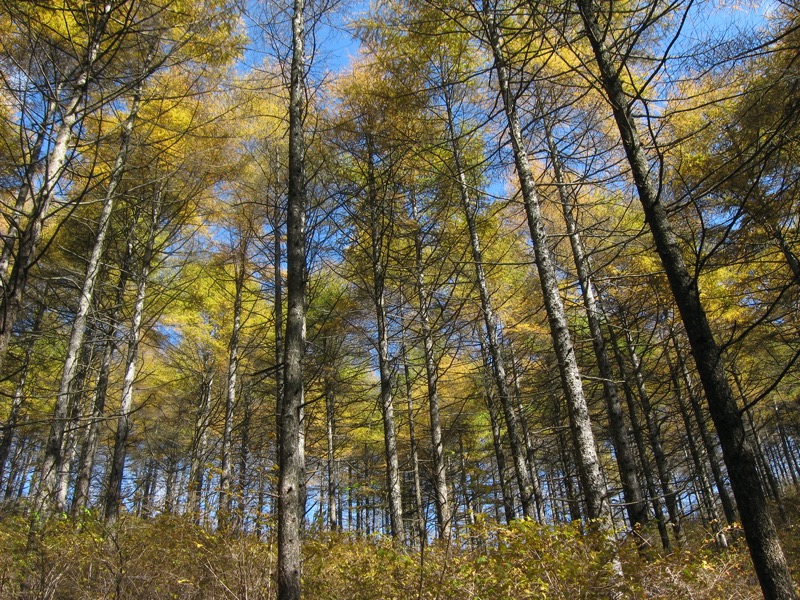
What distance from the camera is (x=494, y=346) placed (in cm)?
734

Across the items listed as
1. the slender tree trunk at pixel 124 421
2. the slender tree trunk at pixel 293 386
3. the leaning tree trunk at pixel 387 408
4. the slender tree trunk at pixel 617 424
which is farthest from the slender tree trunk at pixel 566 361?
the slender tree trunk at pixel 124 421

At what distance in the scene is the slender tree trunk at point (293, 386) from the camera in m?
3.25

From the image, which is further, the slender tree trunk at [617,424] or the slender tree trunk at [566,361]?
the slender tree trunk at [617,424]

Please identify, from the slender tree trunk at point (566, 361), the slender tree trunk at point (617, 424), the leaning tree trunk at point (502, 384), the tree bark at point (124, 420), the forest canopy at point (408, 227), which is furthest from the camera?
the tree bark at point (124, 420)

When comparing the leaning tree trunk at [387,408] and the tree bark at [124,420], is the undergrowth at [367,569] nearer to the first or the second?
the leaning tree trunk at [387,408]

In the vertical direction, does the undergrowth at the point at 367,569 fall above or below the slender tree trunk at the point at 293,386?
below

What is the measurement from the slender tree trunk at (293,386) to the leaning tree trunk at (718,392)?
278 cm

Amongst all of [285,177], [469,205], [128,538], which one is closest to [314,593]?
[128,538]

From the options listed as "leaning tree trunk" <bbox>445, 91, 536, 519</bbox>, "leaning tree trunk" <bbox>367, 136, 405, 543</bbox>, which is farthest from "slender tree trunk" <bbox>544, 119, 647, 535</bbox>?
"leaning tree trunk" <bbox>367, 136, 405, 543</bbox>

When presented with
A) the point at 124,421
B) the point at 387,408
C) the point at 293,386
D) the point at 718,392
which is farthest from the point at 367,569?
the point at 124,421

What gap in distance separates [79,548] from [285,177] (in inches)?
217

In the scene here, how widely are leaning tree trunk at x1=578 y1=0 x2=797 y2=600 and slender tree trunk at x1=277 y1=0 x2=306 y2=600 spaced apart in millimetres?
2785

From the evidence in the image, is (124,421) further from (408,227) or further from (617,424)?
(617,424)

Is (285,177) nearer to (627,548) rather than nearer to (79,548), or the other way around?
(79,548)
